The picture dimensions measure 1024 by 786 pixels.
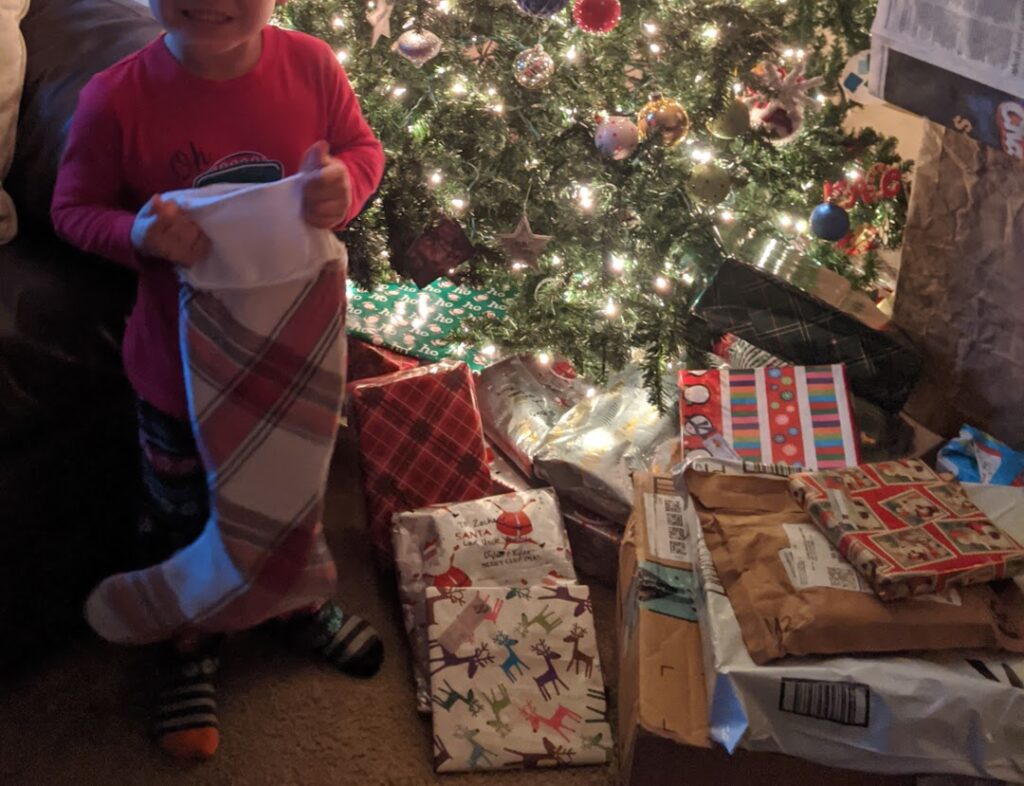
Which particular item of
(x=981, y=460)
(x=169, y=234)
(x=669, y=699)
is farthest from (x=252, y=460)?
(x=981, y=460)

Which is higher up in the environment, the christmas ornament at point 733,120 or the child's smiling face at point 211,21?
the child's smiling face at point 211,21

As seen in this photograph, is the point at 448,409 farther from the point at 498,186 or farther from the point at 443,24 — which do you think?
the point at 443,24

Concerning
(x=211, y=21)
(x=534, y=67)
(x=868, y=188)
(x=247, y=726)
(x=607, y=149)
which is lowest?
(x=247, y=726)

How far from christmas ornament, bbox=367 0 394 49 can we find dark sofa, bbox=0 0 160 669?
0.31 meters

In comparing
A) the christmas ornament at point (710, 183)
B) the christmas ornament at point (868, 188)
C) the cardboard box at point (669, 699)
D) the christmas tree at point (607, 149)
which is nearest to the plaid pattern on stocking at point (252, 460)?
the cardboard box at point (669, 699)

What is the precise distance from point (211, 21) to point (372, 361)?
761 mm

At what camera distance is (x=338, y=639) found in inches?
50.4

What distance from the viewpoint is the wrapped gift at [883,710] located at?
92 centimetres

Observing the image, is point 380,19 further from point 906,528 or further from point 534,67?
point 906,528

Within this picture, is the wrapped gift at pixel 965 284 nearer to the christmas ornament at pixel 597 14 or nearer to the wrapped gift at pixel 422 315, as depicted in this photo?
the christmas ornament at pixel 597 14

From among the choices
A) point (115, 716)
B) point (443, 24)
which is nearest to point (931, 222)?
point (443, 24)

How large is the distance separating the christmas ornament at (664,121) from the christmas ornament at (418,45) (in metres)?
0.32

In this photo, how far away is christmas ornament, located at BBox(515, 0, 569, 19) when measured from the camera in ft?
3.88

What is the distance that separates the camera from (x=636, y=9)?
51.3 inches
